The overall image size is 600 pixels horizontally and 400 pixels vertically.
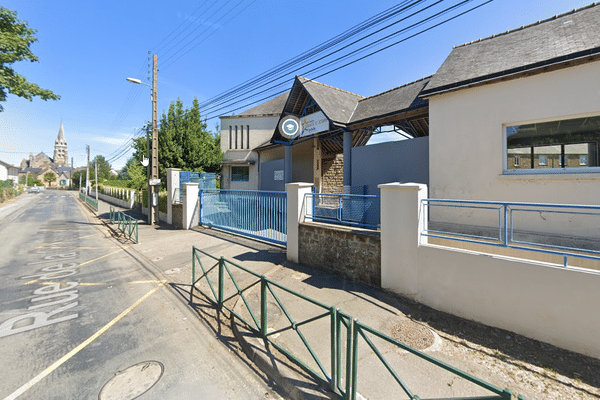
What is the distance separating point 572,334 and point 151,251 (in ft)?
35.0

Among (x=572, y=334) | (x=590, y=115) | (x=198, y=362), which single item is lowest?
(x=198, y=362)

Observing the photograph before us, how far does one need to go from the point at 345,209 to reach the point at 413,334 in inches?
125

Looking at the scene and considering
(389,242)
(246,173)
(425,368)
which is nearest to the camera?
(425,368)

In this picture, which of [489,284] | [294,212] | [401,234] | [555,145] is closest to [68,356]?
[294,212]

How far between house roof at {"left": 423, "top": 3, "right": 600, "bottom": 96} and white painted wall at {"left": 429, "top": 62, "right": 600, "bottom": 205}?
269 millimetres

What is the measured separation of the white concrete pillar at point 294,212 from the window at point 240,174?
492 inches

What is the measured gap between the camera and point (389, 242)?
494 cm

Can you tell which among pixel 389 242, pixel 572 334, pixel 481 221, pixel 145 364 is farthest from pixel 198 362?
pixel 481 221

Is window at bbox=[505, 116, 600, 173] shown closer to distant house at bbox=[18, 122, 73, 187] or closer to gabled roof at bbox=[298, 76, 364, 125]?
gabled roof at bbox=[298, 76, 364, 125]

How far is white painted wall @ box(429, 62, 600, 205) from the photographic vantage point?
5152 millimetres

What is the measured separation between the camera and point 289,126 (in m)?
12.6

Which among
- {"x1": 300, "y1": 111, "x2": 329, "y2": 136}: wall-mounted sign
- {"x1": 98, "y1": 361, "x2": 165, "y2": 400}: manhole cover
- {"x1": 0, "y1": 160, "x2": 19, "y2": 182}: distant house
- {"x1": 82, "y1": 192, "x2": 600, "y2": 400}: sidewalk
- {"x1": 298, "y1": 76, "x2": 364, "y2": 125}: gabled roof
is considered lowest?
{"x1": 98, "y1": 361, "x2": 165, "y2": 400}: manhole cover

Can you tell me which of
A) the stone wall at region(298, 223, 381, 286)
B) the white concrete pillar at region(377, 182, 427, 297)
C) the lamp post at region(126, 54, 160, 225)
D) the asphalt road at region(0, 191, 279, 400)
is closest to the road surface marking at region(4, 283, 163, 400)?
the asphalt road at region(0, 191, 279, 400)

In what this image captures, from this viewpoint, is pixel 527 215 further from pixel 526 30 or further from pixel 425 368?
pixel 526 30
